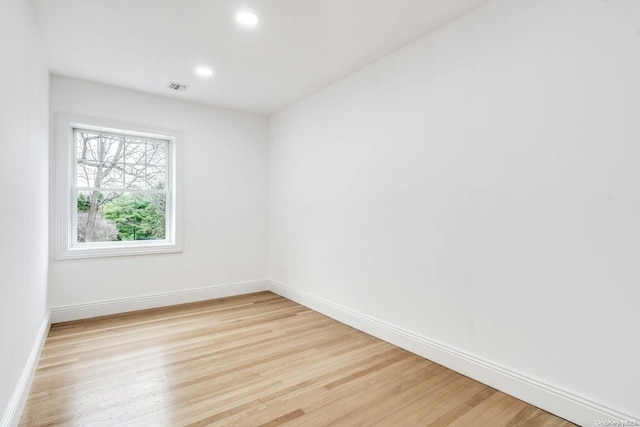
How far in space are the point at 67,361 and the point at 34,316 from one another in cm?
43

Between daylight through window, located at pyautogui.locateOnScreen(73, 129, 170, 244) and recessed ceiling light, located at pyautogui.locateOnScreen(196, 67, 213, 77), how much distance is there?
4.19 ft

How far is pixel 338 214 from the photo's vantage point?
359 centimetres

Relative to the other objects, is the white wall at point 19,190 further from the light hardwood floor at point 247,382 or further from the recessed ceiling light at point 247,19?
the recessed ceiling light at point 247,19

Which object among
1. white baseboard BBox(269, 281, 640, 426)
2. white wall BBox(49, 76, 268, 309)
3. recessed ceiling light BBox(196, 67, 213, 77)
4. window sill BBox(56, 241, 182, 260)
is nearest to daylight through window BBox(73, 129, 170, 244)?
window sill BBox(56, 241, 182, 260)

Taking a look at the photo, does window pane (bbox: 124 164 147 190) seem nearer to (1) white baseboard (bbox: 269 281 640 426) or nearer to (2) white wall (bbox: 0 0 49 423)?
(2) white wall (bbox: 0 0 49 423)

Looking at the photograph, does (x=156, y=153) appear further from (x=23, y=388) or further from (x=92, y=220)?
(x=23, y=388)

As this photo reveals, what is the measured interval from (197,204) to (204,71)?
1713mm

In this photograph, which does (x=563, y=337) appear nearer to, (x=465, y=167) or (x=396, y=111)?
→ (x=465, y=167)

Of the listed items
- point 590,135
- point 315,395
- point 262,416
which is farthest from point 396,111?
point 262,416

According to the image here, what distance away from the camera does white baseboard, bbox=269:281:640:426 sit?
178 centimetres

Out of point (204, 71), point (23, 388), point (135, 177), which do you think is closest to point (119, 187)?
point (135, 177)

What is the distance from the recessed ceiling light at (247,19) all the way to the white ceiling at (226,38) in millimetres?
45

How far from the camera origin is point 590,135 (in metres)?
1.80

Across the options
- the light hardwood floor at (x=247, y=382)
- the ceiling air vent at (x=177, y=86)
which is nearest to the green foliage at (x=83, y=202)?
the light hardwood floor at (x=247, y=382)
